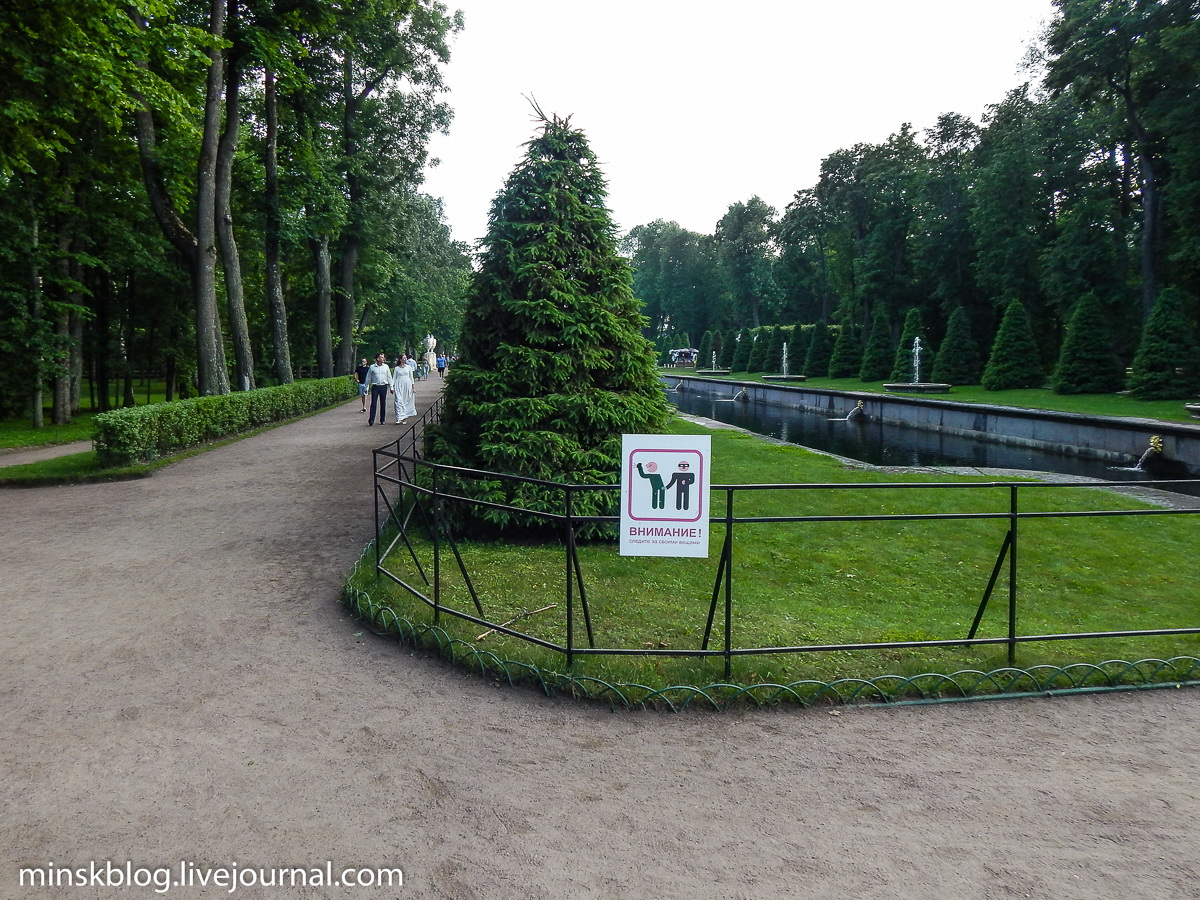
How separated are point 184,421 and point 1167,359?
Result: 2966 cm

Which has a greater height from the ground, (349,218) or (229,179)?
(349,218)

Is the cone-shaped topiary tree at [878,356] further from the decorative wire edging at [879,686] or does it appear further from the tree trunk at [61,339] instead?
the decorative wire edging at [879,686]

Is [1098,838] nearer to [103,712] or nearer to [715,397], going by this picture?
[103,712]

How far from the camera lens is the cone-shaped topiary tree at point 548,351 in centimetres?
924

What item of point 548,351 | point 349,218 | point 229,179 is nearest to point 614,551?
point 548,351

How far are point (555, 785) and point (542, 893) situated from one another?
0.94 m

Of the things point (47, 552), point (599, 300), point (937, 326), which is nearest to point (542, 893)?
point (599, 300)

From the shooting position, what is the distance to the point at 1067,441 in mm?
23750

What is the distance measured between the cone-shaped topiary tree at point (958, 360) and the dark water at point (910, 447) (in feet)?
30.0

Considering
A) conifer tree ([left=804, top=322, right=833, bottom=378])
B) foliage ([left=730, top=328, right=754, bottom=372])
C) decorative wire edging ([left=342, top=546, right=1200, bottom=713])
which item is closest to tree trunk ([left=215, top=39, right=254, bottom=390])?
decorative wire edging ([left=342, top=546, right=1200, bottom=713])

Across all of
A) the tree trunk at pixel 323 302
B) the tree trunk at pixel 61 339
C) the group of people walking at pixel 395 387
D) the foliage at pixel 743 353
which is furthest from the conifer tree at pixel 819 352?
the tree trunk at pixel 61 339

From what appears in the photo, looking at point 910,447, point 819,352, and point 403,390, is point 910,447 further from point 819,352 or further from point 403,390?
point 819,352

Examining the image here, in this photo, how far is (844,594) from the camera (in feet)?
27.4

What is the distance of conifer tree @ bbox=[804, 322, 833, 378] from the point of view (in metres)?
58.9
